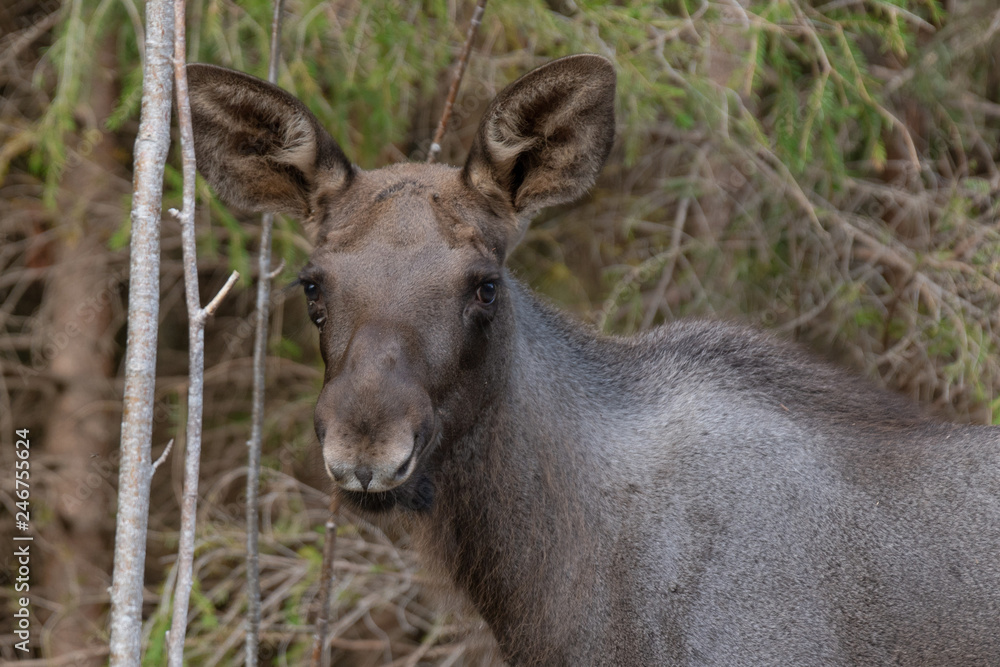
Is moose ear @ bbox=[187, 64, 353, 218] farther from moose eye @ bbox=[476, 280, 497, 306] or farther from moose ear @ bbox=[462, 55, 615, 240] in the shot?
moose eye @ bbox=[476, 280, 497, 306]

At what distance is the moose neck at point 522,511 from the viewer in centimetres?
382

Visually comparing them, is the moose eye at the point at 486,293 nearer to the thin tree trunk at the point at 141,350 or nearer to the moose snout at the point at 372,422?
the moose snout at the point at 372,422

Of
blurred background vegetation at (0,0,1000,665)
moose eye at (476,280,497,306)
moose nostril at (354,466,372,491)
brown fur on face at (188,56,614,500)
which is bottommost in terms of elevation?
blurred background vegetation at (0,0,1000,665)

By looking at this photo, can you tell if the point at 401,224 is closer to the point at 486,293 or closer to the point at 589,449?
the point at 486,293

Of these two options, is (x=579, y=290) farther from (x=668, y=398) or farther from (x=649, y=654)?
(x=649, y=654)

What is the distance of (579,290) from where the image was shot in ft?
27.2

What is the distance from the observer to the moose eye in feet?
12.1

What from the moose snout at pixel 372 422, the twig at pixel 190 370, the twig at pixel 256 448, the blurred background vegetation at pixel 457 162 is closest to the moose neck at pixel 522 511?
the moose snout at pixel 372 422

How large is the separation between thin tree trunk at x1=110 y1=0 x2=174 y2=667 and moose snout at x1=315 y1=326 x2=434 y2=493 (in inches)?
27.7

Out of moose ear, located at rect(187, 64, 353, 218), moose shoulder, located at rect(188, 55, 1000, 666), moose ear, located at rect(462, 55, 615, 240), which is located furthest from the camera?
moose ear, located at rect(187, 64, 353, 218)

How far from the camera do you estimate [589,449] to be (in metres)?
4.00

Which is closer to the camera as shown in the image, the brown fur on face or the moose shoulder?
the brown fur on face

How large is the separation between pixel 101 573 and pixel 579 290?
4.97m

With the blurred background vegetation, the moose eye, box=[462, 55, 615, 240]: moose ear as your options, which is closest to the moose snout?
the moose eye
